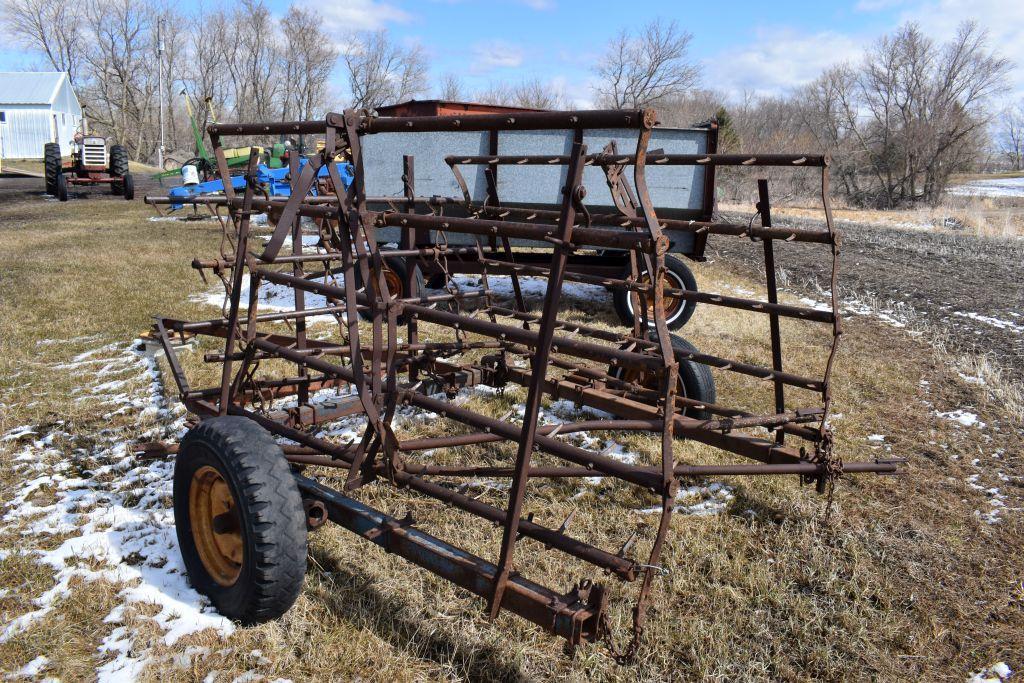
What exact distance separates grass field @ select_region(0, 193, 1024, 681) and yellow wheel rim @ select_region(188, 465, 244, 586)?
0.60 ft

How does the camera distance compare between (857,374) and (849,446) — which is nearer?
(849,446)

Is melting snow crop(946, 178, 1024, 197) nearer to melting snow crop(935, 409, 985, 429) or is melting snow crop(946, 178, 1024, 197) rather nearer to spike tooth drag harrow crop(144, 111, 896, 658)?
melting snow crop(935, 409, 985, 429)

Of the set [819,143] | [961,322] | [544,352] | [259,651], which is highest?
[819,143]

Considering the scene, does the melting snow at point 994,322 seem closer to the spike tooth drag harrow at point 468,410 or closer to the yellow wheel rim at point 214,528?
the spike tooth drag harrow at point 468,410

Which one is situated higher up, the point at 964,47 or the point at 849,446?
the point at 964,47

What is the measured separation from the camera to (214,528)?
3.01m

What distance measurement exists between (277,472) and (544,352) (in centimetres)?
122

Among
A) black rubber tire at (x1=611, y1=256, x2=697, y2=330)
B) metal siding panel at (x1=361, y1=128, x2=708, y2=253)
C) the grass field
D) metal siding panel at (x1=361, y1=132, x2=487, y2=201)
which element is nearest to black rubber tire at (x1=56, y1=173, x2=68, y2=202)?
metal siding panel at (x1=361, y1=128, x2=708, y2=253)

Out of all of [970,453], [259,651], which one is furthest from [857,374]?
[259,651]

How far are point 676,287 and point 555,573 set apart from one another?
532 cm

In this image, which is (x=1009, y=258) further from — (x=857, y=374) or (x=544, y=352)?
(x=544, y=352)

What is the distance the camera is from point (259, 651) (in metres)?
2.80

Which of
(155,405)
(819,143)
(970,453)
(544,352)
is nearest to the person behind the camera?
(544,352)

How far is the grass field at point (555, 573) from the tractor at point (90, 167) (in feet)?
64.1
